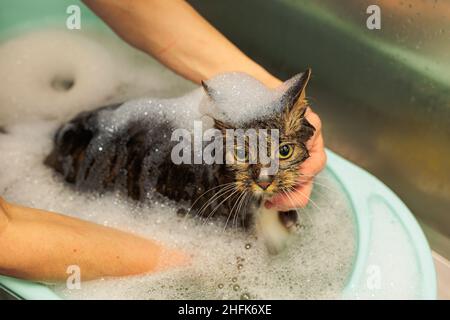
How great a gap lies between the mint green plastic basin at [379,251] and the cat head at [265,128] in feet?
0.43

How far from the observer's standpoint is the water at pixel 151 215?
80cm

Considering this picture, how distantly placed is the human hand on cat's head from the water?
60mm

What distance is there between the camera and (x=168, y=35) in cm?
94

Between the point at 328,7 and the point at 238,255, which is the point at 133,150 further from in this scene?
the point at 328,7

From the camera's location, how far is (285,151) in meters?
0.74

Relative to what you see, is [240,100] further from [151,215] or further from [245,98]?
[151,215]

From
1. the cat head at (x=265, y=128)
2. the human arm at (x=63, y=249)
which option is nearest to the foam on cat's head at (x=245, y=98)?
the cat head at (x=265, y=128)

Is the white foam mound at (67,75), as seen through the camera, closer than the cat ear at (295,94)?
No

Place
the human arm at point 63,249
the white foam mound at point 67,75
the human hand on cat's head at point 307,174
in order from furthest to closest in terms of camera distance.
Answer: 1. the white foam mound at point 67,75
2. the human hand on cat's head at point 307,174
3. the human arm at point 63,249

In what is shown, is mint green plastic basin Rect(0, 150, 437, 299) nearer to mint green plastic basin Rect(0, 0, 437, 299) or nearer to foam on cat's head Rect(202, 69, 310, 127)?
mint green plastic basin Rect(0, 0, 437, 299)

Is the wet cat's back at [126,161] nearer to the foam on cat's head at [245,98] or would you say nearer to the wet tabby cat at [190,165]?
the wet tabby cat at [190,165]

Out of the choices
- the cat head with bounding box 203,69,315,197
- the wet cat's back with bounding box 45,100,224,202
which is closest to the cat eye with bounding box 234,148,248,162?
the cat head with bounding box 203,69,315,197
